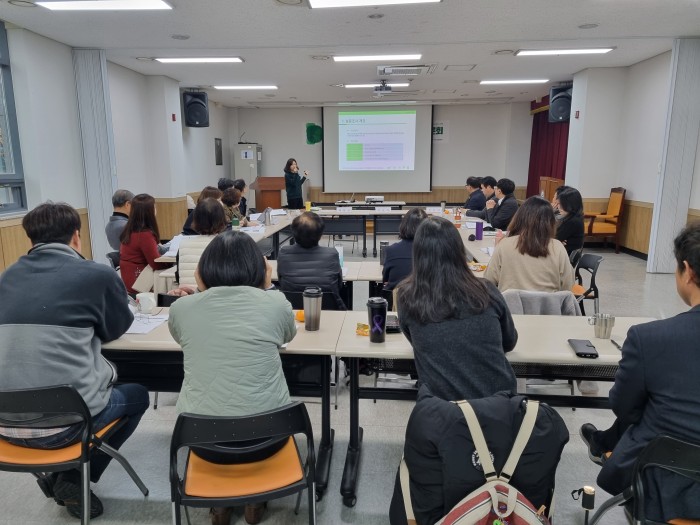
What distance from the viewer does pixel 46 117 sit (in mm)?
5395

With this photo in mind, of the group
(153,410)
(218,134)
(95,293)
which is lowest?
(153,410)

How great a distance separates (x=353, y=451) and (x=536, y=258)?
59.9 inches

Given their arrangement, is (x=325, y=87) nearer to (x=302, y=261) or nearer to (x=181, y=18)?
(x=181, y=18)

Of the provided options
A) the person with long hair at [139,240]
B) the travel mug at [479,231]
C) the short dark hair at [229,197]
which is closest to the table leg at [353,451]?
the person with long hair at [139,240]

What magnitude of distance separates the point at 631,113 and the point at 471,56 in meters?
2.87

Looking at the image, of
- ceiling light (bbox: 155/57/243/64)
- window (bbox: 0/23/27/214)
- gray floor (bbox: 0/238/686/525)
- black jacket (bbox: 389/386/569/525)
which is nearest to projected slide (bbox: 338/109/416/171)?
ceiling light (bbox: 155/57/243/64)

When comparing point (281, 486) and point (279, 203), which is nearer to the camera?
point (281, 486)

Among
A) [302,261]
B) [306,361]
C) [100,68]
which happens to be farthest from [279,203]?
[306,361]

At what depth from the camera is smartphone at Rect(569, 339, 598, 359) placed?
184cm

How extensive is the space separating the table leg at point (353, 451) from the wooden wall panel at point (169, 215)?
21.1ft

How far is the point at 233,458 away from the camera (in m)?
1.68

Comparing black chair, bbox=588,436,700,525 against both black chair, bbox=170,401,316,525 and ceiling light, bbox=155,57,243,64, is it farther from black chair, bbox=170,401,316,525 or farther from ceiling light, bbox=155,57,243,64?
ceiling light, bbox=155,57,243,64

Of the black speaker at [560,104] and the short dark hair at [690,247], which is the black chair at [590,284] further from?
the black speaker at [560,104]

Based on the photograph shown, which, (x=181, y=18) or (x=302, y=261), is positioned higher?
(x=181, y=18)
